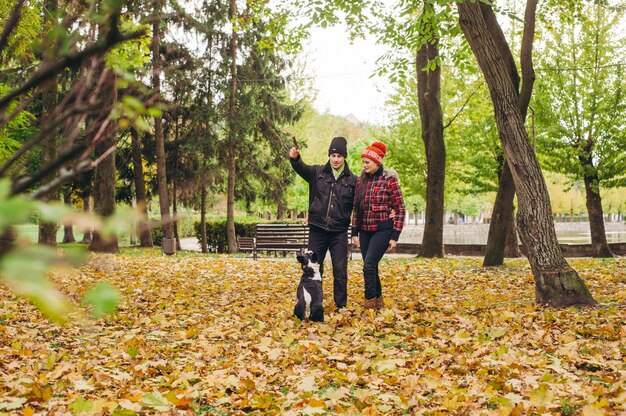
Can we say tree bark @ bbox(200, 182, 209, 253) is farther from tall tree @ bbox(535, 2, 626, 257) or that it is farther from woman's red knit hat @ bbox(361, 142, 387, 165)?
woman's red knit hat @ bbox(361, 142, 387, 165)

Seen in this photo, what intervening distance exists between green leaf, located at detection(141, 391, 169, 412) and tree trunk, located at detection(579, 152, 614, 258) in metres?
18.2

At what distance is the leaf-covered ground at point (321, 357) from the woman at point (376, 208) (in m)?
0.67

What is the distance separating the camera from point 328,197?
694cm

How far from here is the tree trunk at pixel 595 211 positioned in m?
18.9

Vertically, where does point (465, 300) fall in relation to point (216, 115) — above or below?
below

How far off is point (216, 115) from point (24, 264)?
24086 mm

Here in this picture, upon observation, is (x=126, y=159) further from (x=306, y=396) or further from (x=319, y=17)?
(x=306, y=396)

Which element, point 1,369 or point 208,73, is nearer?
point 1,369

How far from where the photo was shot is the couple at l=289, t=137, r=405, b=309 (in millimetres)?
6926

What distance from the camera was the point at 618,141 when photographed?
19281 mm

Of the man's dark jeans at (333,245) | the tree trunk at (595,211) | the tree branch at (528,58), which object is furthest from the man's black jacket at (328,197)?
the tree trunk at (595,211)

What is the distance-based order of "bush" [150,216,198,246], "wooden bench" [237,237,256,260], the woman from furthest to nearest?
"bush" [150,216,198,246], "wooden bench" [237,237,256,260], the woman

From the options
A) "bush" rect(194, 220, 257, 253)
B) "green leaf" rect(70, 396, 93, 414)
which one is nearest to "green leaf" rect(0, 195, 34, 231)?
"green leaf" rect(70, 396, 93, 414)

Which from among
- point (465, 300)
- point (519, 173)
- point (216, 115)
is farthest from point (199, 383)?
point (216, 115)
